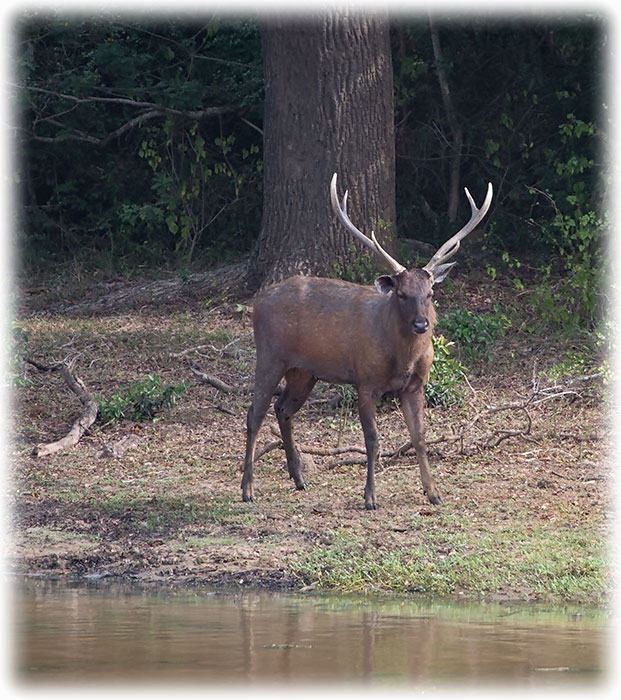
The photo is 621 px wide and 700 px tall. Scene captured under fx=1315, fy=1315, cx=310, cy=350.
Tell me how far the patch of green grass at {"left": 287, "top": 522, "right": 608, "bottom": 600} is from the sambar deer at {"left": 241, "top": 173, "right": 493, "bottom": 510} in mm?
866

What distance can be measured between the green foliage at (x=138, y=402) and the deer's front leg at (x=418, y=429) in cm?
270

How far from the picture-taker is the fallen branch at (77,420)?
32.1 feet

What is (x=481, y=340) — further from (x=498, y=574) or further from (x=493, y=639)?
(x=493, y=639)

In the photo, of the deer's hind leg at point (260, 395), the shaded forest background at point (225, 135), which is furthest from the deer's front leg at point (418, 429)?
the shaded forest background at point (225, 135)

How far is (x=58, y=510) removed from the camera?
844 cm

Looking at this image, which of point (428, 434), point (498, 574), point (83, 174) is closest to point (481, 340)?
point (428, 434)

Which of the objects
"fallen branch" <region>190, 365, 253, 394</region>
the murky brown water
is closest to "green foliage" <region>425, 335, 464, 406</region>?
"fallen branch" <region>190, 365, 253, 394</region>

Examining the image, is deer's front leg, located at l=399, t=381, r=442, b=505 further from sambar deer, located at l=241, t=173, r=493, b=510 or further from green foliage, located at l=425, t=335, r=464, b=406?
green foliage, located at l=425, t=335, r=464, b=406

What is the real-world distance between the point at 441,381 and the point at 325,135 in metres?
3.62

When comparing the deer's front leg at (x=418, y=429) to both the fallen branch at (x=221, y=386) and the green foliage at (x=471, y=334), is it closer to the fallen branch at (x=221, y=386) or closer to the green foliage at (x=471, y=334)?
the fallen branch at (x=221, y=386)

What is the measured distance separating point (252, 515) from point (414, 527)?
1057 millimetres

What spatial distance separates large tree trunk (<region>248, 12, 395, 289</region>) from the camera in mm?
13023

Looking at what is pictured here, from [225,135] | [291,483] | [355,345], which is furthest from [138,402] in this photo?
[225,135]

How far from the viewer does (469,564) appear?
7070 mm
